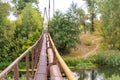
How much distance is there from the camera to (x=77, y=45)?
1266 inches

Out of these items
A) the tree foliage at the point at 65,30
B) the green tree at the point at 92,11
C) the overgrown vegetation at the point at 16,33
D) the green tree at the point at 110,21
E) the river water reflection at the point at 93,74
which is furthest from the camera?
the green tree at the point at 92,11

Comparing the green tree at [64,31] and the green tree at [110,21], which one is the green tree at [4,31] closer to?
the green tree at [64,31]

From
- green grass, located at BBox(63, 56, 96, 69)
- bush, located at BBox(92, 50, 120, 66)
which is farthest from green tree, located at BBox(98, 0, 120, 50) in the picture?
green grass, located at BBox(63, 56, 96, 69)

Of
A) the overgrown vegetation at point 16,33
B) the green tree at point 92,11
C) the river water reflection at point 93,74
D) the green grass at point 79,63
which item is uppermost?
the green tree at point 92,11

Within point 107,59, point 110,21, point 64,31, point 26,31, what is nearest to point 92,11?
point 110,21

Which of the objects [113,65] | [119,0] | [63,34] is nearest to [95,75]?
[113,65]

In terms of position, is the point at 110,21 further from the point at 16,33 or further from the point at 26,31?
the point at 16,33

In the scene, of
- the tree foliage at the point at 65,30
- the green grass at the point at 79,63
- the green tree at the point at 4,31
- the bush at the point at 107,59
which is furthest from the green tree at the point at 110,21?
the green tree at the point at 4,31

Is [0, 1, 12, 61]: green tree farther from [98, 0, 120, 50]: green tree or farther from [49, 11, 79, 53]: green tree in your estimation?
[98, 0, 120, 50]: green tree

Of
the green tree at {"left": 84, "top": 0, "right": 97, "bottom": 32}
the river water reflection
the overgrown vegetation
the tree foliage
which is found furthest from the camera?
the green tree at {"left": 84, "top": 0, "right": 97, "bottom": 32}

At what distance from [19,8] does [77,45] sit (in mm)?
9239

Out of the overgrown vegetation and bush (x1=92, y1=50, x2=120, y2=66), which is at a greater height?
the overgrown vegetation

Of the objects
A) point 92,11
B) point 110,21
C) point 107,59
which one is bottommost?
point 107,59

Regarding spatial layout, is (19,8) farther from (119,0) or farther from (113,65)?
(113,65)
